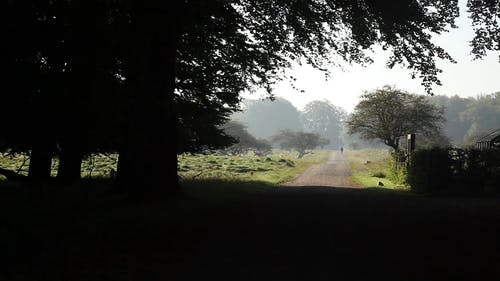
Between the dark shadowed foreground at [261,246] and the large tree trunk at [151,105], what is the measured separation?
4.91 feet

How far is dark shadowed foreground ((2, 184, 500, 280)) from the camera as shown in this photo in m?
6.83

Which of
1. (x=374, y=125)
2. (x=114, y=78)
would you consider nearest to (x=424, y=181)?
(x=114, y=78)

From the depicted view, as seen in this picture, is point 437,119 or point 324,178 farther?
point 437,119

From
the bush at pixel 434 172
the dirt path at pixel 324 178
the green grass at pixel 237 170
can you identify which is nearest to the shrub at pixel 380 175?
the dirt path at pixel 324 178

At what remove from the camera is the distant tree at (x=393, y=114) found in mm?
56156

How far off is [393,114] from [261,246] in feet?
167

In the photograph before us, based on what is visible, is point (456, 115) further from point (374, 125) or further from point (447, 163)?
point (447, 163)

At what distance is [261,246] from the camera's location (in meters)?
8.48

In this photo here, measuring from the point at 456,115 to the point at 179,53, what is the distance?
179 m

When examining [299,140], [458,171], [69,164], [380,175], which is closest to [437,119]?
[380,175]

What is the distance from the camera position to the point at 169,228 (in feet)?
34.1

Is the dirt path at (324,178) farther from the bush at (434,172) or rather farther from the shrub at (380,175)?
the bush at (434,172)

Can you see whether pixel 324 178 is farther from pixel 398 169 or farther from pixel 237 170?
pixel 237 170

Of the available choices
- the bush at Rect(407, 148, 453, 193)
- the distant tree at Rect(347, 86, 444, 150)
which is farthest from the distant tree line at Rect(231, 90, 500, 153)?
the bush at Rect(407, 148, 453, 193)
